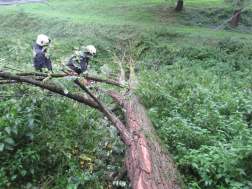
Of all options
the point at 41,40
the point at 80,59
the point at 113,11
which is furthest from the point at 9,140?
the point at 113,11

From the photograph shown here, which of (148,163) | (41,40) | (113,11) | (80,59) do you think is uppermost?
(113,11)

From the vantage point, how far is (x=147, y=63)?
25.8 feet

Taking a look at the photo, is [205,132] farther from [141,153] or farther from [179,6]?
[179,6]

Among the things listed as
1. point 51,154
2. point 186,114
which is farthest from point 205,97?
point 51,154

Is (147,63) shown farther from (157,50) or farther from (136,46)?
(136,46)

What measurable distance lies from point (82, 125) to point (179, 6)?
15.0 m

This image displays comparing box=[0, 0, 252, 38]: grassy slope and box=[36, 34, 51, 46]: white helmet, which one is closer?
box=[36, 34, 51, 46]: white helmet

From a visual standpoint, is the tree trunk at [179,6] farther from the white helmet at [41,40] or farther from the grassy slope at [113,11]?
the white helmet at [41,40]

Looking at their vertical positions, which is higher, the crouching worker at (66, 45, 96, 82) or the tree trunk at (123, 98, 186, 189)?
the crouching worker at (66, 45, 96, 82)

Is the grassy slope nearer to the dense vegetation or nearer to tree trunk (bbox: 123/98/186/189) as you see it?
the dense vegetation

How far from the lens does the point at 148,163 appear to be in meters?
2.05

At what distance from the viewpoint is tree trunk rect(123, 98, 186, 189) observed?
1.86 metres

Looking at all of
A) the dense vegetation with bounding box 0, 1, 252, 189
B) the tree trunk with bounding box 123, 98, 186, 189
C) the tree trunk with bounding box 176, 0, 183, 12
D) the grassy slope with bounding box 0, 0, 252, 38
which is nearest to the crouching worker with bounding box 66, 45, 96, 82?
the dense vegetation with bounding box 0, 1, 252, 189

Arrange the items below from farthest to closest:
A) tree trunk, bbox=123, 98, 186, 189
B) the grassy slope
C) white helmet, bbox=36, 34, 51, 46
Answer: the grassy slope → white helmet, bbox=36, 34, 51, 46 → tree trunk, bbox=123, 98, 186, 189
